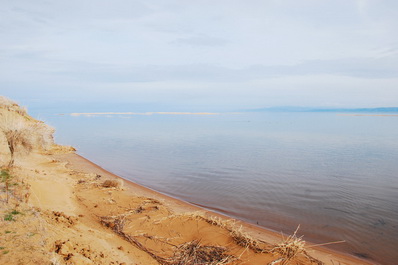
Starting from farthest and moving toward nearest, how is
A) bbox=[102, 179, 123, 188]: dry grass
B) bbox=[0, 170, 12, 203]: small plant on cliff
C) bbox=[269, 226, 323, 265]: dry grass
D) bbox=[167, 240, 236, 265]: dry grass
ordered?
bbox=[102, 179, 123, 188]: dry grass < bbox=[0, 170, 12, 203]: small plant on cliff < bbox=[269, 226, 323, 265]: dry grass < bbox=[167, 240, 236, 265]: dry grass

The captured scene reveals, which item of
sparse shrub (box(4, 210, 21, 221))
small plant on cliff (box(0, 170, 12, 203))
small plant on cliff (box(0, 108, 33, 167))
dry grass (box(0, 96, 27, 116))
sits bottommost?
sparse shrub (box(4, 210, 21, 221))

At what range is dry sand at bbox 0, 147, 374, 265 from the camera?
4.40 metres

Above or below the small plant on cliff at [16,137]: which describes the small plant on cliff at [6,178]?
below

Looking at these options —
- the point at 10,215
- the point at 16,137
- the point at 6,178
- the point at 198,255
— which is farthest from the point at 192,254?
the point at 16,137

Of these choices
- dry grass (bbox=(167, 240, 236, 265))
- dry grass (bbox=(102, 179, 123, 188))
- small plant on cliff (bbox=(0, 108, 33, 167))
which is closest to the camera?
dry grass (bbox=(167, 240, 236, 265))

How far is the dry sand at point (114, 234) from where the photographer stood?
4398 millimetres

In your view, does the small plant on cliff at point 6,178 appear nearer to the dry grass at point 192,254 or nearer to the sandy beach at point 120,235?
the sandy beach at point 120,235

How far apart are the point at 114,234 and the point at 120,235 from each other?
17 cm

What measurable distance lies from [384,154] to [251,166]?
10951 mm

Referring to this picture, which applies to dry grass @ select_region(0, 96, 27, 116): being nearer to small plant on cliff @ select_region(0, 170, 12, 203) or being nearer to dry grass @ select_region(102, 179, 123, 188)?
small plant on cliff @ select_region(0, 170, 12, 203)

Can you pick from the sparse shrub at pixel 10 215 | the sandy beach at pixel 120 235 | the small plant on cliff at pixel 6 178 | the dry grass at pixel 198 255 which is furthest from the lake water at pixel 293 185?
the sparse shrub at pixel 10 215

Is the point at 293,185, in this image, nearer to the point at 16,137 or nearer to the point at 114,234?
the point at 114,234

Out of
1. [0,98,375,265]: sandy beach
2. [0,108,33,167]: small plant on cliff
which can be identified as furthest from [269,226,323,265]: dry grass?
[0,108,33,167]: small plant on cliff

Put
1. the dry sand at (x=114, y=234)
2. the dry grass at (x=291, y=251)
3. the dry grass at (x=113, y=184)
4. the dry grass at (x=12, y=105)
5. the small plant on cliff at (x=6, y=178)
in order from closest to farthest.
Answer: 1. the dry sand at (x=114, y=234)
2. the dry grass at (x=291, y=251)
3. the small plant on cliff at (x=6, y=178)
4. the dry grass at (x=113, y=184)
5. the dry grass at (x=12, y=105)
